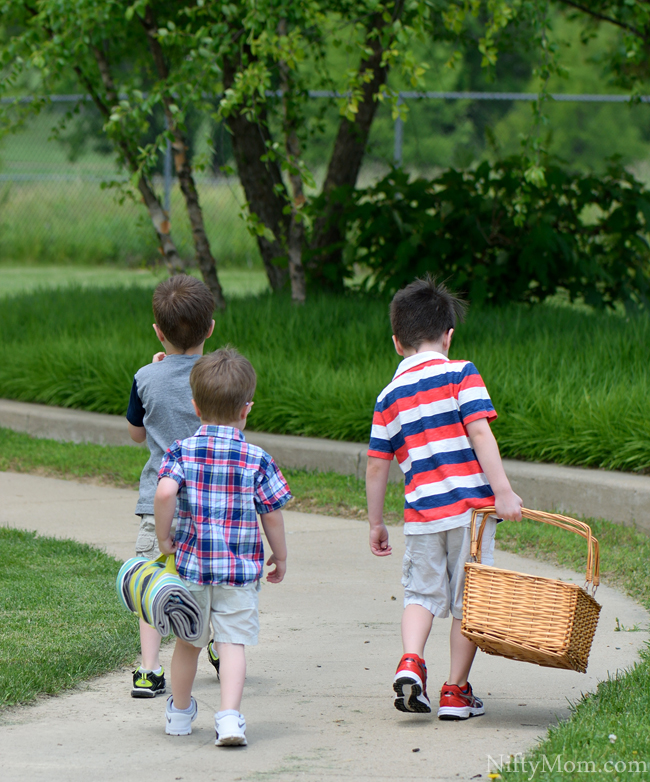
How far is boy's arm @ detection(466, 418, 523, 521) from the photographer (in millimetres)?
3059

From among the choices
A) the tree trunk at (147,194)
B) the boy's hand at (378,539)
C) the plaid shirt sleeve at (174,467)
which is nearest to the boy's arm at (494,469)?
the boy's hand at (378,539)

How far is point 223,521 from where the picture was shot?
115 inches

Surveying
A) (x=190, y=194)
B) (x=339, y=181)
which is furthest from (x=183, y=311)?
(x=339, y=181)

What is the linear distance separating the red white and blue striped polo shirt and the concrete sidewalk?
626mm

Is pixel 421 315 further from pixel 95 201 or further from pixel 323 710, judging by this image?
pixel 95 201

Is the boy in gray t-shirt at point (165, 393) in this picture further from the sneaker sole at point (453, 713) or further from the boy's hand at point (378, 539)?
the sneaker sole at point (453, 713)

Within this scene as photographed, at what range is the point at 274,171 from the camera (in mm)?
10258

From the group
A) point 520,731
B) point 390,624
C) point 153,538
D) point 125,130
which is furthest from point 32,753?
point 125,130

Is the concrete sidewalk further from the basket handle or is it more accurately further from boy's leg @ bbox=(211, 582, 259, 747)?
the basket handle

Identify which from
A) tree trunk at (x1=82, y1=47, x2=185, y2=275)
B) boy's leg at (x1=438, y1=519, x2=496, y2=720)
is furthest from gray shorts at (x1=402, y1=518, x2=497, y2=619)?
tree trunk at (x1=82, y1=47, x2=185, y2=275)

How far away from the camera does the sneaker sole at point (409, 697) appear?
3045 millimetres

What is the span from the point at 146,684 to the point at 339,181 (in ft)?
26.3

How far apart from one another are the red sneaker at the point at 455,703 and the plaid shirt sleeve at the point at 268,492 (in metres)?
0.81

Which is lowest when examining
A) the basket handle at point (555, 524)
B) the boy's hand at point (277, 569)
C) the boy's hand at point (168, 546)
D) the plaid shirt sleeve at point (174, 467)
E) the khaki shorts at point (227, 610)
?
the khaki shorts at point (227, 610)
